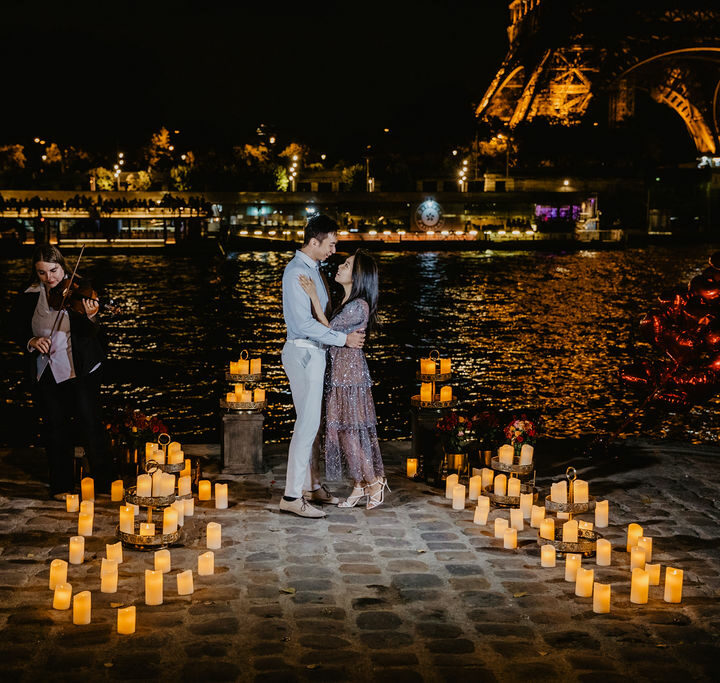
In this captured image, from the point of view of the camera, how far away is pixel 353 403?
805 cm

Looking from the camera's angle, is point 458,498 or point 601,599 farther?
point 458,498

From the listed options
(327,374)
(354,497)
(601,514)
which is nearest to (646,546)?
(601,514)

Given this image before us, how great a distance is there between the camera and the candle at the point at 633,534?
705cm

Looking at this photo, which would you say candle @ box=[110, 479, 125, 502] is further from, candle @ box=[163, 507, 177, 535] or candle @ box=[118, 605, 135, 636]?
candle @ box=[118, 605, 135, 636]

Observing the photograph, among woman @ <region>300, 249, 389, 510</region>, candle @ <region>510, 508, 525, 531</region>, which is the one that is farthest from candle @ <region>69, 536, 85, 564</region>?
candle @ <region>510, 508, 525, 531</region>

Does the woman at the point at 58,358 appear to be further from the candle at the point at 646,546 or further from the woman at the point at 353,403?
the candle at the point at 646,546

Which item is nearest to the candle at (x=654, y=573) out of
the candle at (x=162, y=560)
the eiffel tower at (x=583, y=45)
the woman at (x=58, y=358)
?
the candle at (x=162, y=560)

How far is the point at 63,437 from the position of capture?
835 centimetres

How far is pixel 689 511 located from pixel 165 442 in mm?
4127

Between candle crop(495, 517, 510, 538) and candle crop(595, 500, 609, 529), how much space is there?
2.54 ft

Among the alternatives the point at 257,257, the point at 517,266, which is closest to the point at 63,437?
the point at 517,266

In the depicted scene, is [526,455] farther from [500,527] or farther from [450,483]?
[500,527]

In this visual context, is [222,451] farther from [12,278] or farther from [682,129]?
[682,129]

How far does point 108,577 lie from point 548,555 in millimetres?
2784
